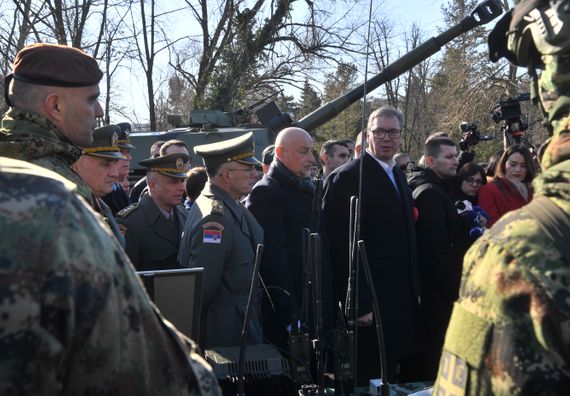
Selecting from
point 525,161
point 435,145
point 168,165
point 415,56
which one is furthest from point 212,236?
point 415,56

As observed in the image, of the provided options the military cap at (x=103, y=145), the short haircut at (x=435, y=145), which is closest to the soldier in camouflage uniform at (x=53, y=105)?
the military cap at (x=103, y=145)

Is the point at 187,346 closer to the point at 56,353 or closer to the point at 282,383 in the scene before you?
the point at 56,353

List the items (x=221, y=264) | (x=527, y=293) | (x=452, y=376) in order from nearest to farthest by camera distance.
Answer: (x=527, y=293) → (x=452, y=376) → (x=221, y=264)

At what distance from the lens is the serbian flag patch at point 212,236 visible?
13.2 ft

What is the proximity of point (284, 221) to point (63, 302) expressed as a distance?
3741 millimetres

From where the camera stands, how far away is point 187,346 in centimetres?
133

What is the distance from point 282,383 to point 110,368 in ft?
7.32

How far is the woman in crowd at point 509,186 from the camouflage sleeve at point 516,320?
14.7ft

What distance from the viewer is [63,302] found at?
1030 millimetres

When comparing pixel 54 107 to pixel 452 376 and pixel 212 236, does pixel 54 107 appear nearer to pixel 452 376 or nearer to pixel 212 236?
pixel 212 236

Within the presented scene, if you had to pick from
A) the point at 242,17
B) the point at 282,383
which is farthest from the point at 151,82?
the point at 282,383

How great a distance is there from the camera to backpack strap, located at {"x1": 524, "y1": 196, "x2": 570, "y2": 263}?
126 centimetres

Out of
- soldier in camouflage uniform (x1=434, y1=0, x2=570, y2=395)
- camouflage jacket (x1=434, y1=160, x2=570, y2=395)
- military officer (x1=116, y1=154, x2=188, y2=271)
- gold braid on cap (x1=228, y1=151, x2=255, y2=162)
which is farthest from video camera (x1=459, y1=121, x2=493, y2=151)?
camouflage jacket (x1=434, y1=160, x2=570, y2=395)

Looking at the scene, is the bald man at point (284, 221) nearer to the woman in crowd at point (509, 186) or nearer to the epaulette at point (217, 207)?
the epaulette at point (217, 207)
